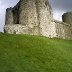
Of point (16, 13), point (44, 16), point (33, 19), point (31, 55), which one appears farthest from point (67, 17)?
point (31, 55)

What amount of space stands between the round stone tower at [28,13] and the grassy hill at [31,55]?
9298 mm

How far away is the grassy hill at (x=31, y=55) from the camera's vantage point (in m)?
→ 28.5

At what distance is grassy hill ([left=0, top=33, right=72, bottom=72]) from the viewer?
28486mm

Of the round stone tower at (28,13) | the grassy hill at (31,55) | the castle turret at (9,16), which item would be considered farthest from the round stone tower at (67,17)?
the grassy hill at (31,55)

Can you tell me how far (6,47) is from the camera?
32844mm

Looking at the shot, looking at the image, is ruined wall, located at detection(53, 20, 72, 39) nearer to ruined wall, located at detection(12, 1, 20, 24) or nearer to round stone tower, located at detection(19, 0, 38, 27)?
round stone tower, located at detection(19, 0, 38, 27)

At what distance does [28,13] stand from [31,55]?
16.9 meters

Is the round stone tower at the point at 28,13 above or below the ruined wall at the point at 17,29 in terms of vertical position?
above

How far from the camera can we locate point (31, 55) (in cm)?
3177

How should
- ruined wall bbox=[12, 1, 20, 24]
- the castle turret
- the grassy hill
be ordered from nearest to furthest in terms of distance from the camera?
the grassy hill
ruined wall bbox=[12, 1, 20, 24]
the castle turret

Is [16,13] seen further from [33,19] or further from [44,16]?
[44,16]

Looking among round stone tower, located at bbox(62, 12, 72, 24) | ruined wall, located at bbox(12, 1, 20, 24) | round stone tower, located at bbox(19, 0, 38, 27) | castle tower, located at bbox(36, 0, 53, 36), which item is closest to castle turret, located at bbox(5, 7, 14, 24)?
ruined wall, located at bbox(12, 1, 20, 24)

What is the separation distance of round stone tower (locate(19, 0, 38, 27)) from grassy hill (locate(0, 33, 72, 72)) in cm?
930

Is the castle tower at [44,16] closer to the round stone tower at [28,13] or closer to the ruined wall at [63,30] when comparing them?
the round stone tower at [28,13]
